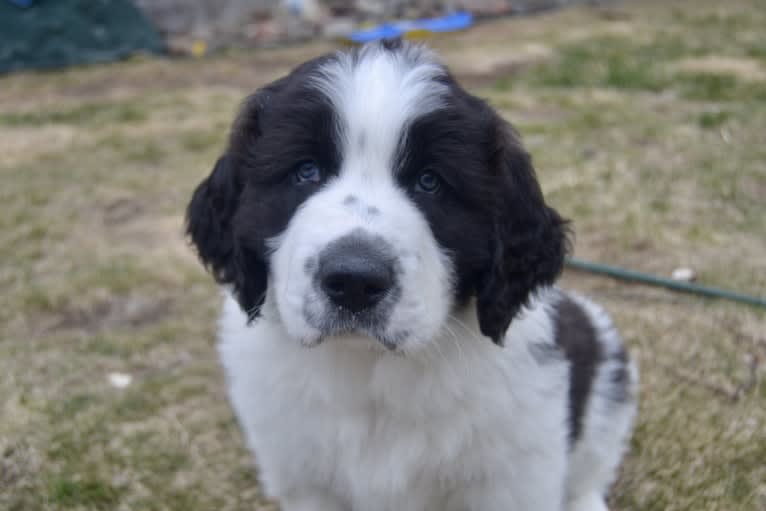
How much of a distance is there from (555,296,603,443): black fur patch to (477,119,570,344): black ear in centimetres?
36

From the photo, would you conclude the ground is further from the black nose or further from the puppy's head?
the black nose

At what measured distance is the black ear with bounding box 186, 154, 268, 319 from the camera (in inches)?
92.3

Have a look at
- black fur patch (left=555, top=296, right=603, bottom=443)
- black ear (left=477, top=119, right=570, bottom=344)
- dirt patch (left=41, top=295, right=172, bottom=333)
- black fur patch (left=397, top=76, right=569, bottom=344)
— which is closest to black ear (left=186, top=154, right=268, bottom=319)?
black fur patch (left=397, top=76, right=569, bottom=344)

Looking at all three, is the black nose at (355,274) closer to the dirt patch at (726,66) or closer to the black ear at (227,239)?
the black ear at (227,239)

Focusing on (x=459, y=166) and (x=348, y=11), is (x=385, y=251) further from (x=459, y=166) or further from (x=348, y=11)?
(x=348, y=11)

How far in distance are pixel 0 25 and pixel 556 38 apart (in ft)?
22.7

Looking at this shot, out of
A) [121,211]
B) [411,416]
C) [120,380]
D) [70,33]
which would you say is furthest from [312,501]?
[70,33]

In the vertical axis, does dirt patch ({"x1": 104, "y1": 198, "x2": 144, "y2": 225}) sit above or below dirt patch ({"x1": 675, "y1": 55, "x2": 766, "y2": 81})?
below

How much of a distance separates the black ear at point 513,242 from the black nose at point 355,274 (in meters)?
0.40

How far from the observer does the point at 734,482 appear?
2.85 metres

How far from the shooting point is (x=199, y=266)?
4.77m

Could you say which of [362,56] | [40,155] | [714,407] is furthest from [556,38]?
[362,56]

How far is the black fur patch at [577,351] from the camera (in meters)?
2.61

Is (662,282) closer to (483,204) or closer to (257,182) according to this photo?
(483,204)
